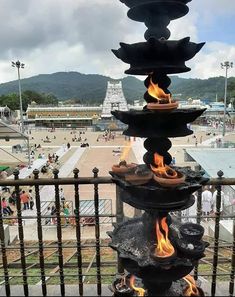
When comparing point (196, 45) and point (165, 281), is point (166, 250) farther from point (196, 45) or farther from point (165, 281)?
point (196, 45)

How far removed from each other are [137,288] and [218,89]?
194 m

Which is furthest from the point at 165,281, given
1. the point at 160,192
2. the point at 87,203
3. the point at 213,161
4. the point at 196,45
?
the point at 213,161

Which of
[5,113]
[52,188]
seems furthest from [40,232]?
[5,113]

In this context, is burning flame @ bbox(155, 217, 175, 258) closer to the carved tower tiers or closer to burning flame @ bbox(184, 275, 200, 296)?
the carved tower tiers

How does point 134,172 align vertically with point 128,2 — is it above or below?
below

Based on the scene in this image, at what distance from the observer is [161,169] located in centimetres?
244

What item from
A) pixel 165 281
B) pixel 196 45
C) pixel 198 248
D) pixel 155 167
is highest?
pixel 196 45

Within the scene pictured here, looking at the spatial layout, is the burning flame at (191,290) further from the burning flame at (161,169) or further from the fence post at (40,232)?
the fence post at (40,232)

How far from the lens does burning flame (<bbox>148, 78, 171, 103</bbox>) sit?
2.39 metres

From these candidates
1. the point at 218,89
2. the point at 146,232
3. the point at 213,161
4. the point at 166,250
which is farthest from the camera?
the point at 218,89

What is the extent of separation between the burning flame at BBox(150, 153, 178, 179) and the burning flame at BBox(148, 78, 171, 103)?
482 mm

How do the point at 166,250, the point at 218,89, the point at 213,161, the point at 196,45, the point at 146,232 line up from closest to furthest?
the point at 196,45 → the point at 166,250 → the point at 146,232 → the point at 213,161 → the point at 218,89

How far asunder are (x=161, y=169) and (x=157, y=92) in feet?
2.01

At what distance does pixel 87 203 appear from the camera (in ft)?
45.8
